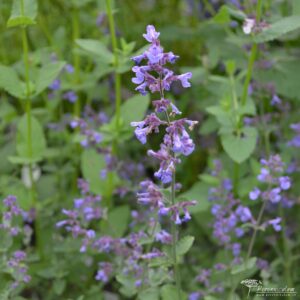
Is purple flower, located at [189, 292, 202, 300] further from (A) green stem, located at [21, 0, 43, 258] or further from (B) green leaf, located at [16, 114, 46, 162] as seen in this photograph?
(B) green leaf, located at [16, 114, 46, 162]

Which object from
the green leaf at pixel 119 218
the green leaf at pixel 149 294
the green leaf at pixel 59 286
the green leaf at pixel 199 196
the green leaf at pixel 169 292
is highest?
the green leaf at pixel 199 196

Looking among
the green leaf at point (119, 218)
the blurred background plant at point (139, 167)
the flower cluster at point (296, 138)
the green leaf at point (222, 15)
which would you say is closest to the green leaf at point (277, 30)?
the blurred background plant at point (139, 167)

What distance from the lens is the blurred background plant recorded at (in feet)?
8.08

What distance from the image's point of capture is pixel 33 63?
3049mm

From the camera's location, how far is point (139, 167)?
325 cm

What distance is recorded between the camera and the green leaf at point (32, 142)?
9.29 ft

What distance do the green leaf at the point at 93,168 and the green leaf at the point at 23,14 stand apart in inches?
31.1

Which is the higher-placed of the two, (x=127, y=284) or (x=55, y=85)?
(x=55, y=85)

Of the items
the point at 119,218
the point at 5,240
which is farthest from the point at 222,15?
the point at 5,240

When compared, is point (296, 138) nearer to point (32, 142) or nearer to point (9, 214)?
point (32, 142)

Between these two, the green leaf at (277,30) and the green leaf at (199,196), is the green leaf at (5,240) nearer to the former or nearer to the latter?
the green leaf at (199,196)

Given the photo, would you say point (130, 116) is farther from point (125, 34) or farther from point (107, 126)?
point (125, 34)

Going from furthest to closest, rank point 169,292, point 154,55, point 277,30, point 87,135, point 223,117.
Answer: point 87,135, point 223,117, point 277,30, point 169,292, point 154,55

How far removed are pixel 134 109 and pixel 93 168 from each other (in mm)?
378
